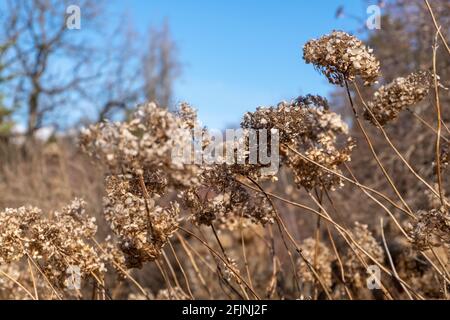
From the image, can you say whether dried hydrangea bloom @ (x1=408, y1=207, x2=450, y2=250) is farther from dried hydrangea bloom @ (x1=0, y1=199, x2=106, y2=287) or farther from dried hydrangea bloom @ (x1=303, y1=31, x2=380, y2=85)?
dried hydrangea bloom @ (x1=0, y1=199, x2=106, y2=287)

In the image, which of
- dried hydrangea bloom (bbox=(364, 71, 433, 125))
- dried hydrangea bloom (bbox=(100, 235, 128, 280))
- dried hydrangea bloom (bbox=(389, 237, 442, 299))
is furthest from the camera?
dried hydrangea bloom (bbox=(389, 237, 442, 299))

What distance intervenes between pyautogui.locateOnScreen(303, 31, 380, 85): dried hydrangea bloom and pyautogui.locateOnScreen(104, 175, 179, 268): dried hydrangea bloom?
2.64 feet

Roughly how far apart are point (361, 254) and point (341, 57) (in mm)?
1548

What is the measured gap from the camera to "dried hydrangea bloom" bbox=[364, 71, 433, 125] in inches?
88.4

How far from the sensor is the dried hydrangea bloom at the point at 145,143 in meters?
1.54

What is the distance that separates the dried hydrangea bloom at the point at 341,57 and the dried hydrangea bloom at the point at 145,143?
2.26ft

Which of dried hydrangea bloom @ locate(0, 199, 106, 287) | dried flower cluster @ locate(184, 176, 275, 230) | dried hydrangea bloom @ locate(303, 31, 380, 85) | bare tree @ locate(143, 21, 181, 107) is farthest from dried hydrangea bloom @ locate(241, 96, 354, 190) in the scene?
bare tree @ locate(143, 21, 181, 107)

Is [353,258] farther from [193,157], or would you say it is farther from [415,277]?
[193,157]

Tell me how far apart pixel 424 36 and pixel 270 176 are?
4.86m

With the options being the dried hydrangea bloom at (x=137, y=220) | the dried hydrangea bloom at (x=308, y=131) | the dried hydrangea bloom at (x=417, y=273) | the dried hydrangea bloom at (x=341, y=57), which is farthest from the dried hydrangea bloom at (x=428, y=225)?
the dried hydrangea bloom at (x=417, y=273)

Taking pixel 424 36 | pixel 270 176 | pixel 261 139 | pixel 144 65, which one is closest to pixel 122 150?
pixel 261 139

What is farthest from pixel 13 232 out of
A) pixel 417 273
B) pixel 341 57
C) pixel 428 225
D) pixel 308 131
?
pixel 417 273

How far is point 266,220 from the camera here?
2.40 m

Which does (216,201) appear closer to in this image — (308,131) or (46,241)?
(308,131)
